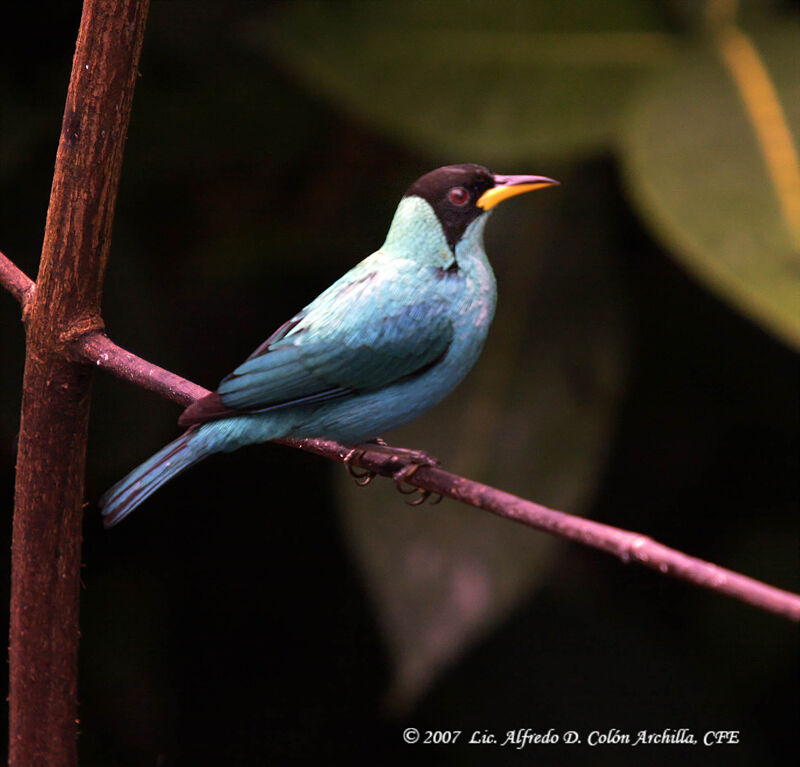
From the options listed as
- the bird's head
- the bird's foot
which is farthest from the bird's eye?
the bird's foot

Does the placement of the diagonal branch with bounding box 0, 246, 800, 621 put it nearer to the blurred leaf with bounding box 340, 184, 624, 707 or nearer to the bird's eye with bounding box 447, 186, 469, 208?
the bird's eye with bounding box 447, 186, 469, 208

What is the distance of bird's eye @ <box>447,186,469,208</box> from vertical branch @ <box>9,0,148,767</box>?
0.85 m

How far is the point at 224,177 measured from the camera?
12.0 ft

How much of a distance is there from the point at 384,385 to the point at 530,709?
1.66 m

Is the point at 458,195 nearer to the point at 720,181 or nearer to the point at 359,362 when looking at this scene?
the point at 359,362

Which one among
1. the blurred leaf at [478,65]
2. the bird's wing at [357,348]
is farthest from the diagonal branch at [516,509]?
the blurred leaf at [478,65]

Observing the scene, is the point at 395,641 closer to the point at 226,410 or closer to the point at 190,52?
the point at 226,410

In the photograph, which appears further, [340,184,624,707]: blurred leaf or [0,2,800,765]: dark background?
[0,2,800,765]: dark background

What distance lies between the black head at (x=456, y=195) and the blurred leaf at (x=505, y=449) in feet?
2.99

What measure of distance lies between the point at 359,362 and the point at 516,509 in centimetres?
79

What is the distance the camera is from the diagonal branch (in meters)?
1.22

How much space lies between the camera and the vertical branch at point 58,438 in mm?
1647

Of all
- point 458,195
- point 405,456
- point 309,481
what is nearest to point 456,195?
point 458,195

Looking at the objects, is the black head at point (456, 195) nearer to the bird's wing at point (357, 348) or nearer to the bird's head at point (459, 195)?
the bird's head at point (459, 195)
